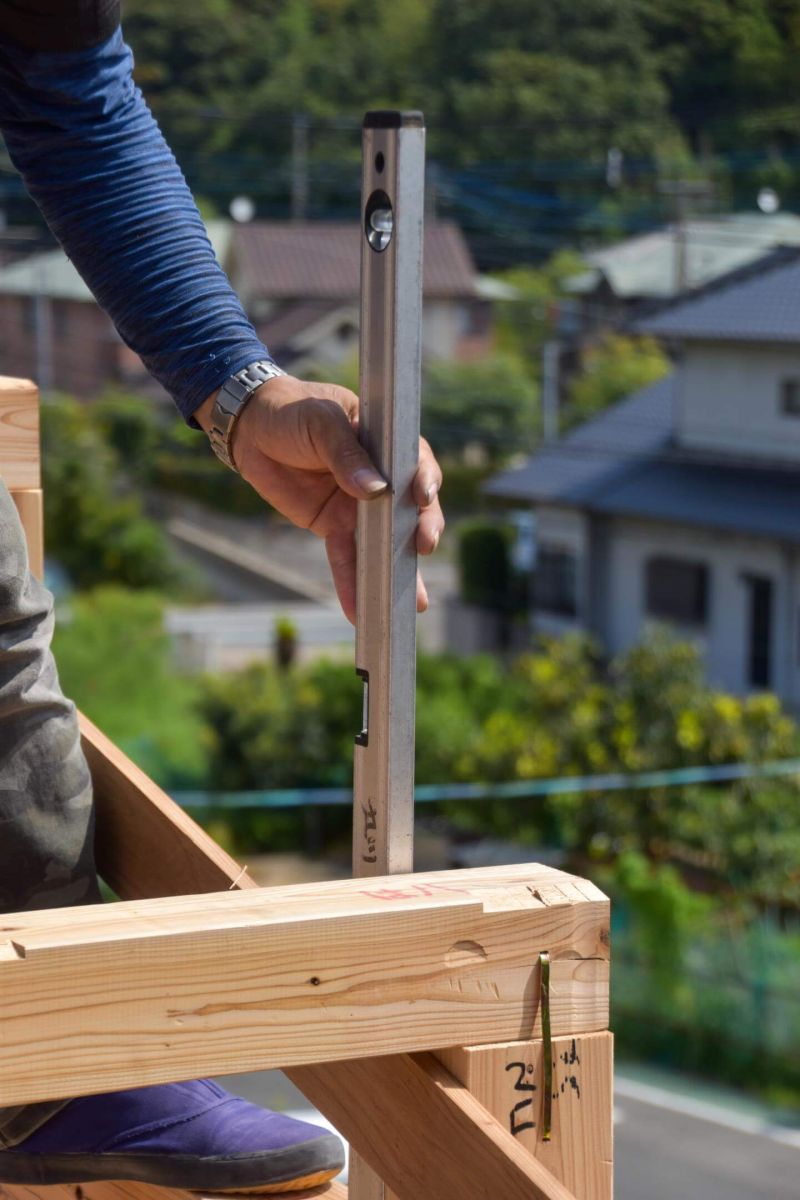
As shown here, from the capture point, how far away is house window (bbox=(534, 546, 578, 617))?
14.0 m

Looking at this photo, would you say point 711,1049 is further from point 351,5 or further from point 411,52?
point 351,5

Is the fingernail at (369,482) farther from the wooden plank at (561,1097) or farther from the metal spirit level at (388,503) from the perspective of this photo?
the wooden plank at (561,1097)

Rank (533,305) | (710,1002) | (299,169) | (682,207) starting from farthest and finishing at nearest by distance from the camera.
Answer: (299,169) → (533,305) → (682,207) → (710,1002)

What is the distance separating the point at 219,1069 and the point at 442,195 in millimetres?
13852

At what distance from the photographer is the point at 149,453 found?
16.0 metres

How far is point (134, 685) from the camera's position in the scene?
1299cm

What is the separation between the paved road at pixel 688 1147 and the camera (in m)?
6.73

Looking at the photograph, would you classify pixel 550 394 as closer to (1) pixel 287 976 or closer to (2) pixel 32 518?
(2) pixel 32 518

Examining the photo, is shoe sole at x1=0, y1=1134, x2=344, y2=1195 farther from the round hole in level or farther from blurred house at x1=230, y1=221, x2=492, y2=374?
blurred house at x1=230, y1=221, x2=492, y2=374

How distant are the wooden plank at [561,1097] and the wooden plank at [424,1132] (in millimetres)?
12

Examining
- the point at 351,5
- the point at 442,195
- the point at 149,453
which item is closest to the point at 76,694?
the point at 149,453

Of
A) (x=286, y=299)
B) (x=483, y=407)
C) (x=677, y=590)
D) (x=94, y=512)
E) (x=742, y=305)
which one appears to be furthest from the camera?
(x=94, y=512)

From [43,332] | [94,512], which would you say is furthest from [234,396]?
[94,512]

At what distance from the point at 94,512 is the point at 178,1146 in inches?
605
